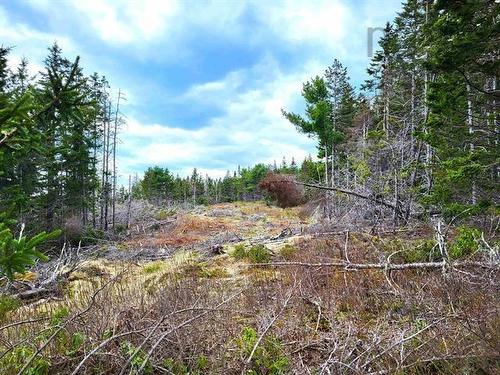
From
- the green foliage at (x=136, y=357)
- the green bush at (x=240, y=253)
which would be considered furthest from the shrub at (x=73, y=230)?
the green foliage at (x=136, y=357)

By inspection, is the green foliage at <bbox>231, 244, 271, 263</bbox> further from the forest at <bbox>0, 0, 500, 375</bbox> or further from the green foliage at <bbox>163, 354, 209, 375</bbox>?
the green foliage at <bbox>163, 354, 209, 375</bbox>

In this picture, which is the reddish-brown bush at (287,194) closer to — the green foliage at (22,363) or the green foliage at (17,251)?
the green foliage at (22,363)

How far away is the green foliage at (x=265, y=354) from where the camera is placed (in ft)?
10.7

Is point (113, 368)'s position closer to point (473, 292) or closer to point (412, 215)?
point (473, 292)

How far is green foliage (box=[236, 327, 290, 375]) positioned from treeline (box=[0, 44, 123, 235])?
9.49 ft

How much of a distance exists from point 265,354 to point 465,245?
4.38 meters

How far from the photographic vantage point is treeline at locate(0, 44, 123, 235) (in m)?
3.44

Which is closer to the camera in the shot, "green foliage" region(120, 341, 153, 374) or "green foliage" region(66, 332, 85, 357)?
"green foliage" region(120, 341, 153, 374)

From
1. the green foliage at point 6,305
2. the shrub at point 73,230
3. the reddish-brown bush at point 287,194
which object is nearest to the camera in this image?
the green foliage at point 6,305

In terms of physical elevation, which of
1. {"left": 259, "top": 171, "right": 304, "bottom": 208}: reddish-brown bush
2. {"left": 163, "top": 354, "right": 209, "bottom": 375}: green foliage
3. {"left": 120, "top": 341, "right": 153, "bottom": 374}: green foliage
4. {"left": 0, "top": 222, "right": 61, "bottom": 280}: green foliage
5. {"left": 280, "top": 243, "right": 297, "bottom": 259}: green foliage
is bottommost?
{"left": 163, "top": 354, "right": 209, "bottom": 375}: green foliage

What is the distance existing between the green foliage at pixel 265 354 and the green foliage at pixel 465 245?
12.4 ft

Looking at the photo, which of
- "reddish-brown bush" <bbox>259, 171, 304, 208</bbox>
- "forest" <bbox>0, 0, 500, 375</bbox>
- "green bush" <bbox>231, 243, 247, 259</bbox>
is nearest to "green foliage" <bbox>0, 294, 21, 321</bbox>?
"forest" <bbox>0, 0, 500, 375</bbox>

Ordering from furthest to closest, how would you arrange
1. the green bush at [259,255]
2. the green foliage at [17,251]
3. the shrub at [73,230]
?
the shrub at [73,230] < the green bush at [259,255] < the green foliage at [17,251]

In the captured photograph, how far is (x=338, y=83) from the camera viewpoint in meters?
29.7
